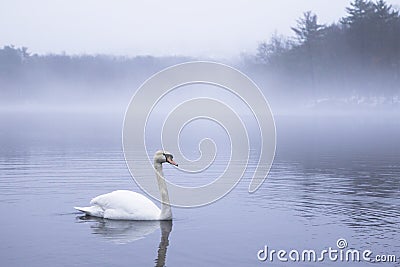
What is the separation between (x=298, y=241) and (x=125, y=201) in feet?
14.3

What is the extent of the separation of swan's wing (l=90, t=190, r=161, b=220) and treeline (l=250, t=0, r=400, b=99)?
8061cm

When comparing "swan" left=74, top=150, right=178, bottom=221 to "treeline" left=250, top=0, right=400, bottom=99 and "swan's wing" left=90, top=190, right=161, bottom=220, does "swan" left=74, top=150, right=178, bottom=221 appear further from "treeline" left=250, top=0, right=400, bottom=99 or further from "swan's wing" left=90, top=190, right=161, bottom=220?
"treeline" left=250, top=0, right=400, bottom=99

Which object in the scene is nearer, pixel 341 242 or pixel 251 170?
pixel 341 242

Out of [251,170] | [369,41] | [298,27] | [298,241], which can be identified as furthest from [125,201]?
[298,27]

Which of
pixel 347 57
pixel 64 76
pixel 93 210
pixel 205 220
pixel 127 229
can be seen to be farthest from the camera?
pixel 64 76

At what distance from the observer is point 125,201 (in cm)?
1655

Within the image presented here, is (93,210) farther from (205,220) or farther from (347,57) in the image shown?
(347,57)

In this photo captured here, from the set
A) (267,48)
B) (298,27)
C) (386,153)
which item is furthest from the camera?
(267,48)

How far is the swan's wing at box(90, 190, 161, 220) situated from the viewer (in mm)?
16328

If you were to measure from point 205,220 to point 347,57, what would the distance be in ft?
292

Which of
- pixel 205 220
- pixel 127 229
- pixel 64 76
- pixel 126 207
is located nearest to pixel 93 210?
pixel 126 207

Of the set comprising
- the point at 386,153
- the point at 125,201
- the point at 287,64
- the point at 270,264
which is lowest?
the point at 270,264

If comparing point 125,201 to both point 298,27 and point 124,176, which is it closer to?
point 124,176
